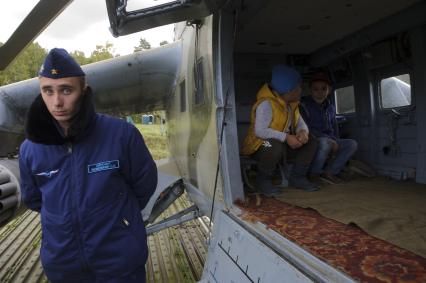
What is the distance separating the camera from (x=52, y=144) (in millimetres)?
2199

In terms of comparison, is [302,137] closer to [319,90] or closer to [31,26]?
[319,90]

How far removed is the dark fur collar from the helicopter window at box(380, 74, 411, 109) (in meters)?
3.78

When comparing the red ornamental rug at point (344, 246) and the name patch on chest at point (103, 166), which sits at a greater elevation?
the name patch on chest at point (103, 166)

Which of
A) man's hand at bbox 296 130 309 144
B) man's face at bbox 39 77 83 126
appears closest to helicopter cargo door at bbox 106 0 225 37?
man's face at bbox 39 77 83 126

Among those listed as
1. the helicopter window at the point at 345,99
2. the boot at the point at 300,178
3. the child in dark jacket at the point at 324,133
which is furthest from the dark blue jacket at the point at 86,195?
the helicopter window at the point at 345,99

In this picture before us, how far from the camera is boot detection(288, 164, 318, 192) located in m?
4.09

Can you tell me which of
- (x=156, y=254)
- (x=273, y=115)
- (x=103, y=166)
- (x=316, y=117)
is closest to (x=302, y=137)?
(x=273, y=115)

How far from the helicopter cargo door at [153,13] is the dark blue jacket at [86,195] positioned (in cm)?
82

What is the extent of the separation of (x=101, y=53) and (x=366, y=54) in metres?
53.6

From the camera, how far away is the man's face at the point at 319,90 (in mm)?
4844

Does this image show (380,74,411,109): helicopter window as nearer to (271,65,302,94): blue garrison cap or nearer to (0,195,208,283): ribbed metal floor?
(271,65,302,94): blue garrison cap

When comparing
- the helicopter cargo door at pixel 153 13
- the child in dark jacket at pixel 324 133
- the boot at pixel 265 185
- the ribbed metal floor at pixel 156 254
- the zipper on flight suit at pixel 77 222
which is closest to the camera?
the zipper on flight suit at pixel 77 222

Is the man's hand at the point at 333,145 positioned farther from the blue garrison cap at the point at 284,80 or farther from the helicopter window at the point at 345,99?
the helicopter window at the point at 345,99

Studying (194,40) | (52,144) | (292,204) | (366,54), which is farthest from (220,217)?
(366,54)
